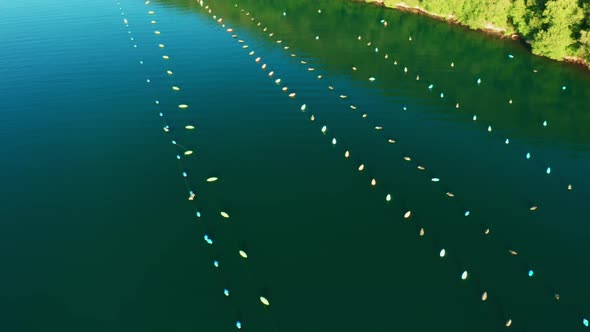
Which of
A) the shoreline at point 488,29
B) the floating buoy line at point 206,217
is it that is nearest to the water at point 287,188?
the floating buoy line at point 206,217

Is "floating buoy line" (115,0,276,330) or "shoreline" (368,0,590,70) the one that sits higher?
"shoreline" (368,0,590,70)

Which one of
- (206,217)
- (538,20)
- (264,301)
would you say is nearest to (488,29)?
(538,20)

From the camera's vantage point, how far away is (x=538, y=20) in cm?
4022

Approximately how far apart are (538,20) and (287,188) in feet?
105

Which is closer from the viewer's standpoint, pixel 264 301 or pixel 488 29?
pixel 264 301

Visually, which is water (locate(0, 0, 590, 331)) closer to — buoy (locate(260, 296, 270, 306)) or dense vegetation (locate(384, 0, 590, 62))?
buoy (locate(260, 296, 270, 306))

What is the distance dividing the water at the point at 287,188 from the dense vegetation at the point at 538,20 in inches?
74.2

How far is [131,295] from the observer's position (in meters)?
18.9

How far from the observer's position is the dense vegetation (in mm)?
37719

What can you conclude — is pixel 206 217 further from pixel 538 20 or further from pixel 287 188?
pixel 538 20

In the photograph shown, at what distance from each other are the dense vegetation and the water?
74.2 inches

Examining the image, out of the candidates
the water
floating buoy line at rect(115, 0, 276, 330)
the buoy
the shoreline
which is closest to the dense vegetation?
the shoreline

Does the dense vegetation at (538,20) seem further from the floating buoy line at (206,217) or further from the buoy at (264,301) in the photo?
the buoy at (264,301)

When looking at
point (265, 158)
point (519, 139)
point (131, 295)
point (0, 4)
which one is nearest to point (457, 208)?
point (519, 139)
